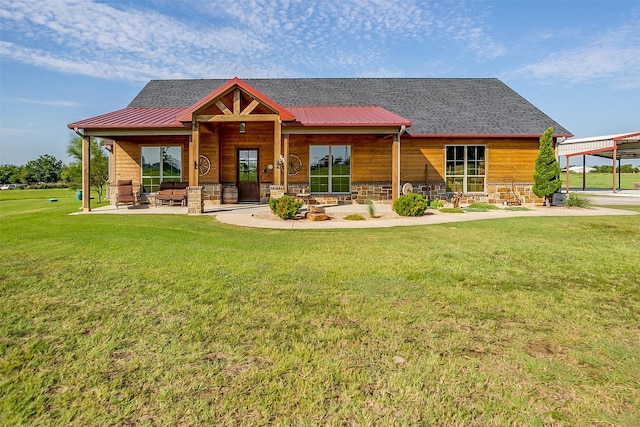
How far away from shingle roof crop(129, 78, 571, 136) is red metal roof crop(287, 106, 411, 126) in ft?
4.73

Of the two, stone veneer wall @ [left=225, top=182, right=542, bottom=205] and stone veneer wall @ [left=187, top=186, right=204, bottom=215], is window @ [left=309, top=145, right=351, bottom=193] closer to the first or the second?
stone veneer wall @ [left=225, top=182, right=542, bottom=205]

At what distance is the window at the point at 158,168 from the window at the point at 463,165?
11876mm

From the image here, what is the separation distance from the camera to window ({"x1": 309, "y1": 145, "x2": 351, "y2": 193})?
16234 mm

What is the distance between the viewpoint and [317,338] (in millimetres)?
2945

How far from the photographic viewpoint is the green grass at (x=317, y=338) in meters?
2.08

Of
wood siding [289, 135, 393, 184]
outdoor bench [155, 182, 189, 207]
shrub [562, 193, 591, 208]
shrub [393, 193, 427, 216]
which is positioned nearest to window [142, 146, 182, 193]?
outdoor bench [155, 182, 189, 207]

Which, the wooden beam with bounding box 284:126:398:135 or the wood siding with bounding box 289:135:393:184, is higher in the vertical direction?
the wooden beam with bounding box 284:126:398:135

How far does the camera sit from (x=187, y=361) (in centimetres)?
257

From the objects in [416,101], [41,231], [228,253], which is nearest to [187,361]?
[228,253]

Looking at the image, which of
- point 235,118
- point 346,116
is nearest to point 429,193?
point 346,116

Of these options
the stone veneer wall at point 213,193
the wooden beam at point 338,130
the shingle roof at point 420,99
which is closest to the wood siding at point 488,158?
the shingle roof at point 420,99

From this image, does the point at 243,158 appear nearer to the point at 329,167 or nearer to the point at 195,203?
the point at 329,167

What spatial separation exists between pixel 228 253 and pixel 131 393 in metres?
3.79

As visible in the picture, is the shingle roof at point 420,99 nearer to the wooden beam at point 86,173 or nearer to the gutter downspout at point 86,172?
the gutter downspout at point 86,172
